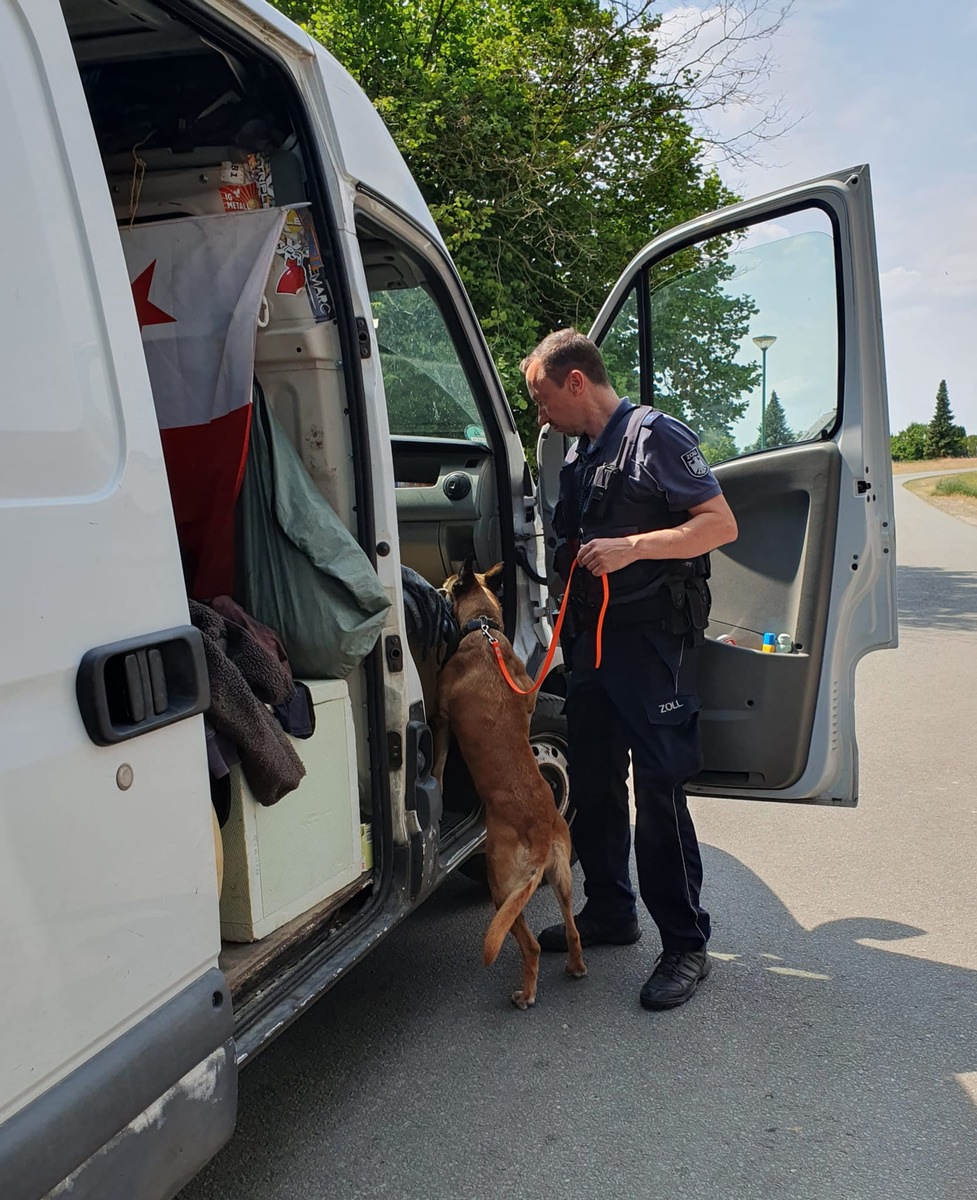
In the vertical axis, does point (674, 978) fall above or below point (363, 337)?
below

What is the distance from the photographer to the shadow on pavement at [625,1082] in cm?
240

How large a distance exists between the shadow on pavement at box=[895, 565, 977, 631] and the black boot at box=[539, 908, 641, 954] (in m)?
7.21

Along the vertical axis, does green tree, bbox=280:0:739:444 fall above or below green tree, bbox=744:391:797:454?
above

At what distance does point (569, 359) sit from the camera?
3248 millimetres

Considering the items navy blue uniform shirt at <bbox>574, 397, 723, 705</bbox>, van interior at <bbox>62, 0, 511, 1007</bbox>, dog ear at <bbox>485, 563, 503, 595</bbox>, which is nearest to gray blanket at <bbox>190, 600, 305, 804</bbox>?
van interior at <bbox>62, 0, 511, 1007</bbox>

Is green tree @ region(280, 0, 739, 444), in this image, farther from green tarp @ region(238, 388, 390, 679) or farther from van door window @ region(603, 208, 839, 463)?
green tarp @ region(238, 388, 390, 679)

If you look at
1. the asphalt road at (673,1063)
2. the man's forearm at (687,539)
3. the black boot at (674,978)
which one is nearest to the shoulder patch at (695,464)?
the man's forearm at (687,539)

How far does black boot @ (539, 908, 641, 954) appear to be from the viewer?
359cm

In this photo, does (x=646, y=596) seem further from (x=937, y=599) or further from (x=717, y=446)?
(x=937, y=599)

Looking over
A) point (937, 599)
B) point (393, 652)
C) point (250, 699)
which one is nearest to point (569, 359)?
point (393, 652)

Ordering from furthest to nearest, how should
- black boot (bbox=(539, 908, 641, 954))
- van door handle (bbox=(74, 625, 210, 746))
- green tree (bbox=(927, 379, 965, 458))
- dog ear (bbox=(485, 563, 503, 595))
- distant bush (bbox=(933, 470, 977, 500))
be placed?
1. green tree (bbox=(927, 379, 965, 458))
2. distant bush (bbox=(933, 470, 977, 500))
3. dog ear (bbox=(485, 563, 503, 595))
4. black boot (bbox=(539, 908, 641, 954))
5. van door handle (bbox=(74, 625, 210, 746))

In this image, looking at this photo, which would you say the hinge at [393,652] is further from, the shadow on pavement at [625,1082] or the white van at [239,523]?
the shadow on pavement at [625,1082]

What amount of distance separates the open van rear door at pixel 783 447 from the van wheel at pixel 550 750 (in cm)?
58

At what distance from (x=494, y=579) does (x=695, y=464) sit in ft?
3.10
